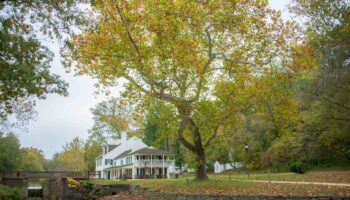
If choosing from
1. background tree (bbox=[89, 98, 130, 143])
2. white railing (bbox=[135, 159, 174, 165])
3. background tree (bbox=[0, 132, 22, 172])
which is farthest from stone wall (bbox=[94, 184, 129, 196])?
background tree (bbox=[89, 98, 130, 143])

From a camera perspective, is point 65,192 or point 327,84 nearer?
point 327,84

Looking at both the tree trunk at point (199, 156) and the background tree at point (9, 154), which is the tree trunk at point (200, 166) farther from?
the background tree at point (9, 154)

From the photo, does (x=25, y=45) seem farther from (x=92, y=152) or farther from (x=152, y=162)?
(x=92, y=152)

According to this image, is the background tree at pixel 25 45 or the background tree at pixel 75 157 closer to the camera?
the background tree at pixel 25 45

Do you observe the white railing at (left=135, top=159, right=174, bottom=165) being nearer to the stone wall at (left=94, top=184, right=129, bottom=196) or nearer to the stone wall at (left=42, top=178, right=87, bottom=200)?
the stone wall at (left=42, top=178, right=87, bottom=200)

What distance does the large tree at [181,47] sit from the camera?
1541cm

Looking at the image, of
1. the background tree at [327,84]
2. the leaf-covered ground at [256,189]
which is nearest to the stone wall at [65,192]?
the leaf-covered ground at [256,189]

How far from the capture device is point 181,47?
1527 centimetres

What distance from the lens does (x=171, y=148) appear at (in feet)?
225

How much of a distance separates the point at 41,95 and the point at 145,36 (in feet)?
21.1

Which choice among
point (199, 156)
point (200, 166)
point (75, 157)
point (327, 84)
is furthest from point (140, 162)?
point (75, 157)

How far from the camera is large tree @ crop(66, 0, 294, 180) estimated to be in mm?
15406

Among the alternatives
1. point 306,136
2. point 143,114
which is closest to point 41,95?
point 143,114

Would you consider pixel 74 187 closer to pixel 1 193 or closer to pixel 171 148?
pixel 1 193
